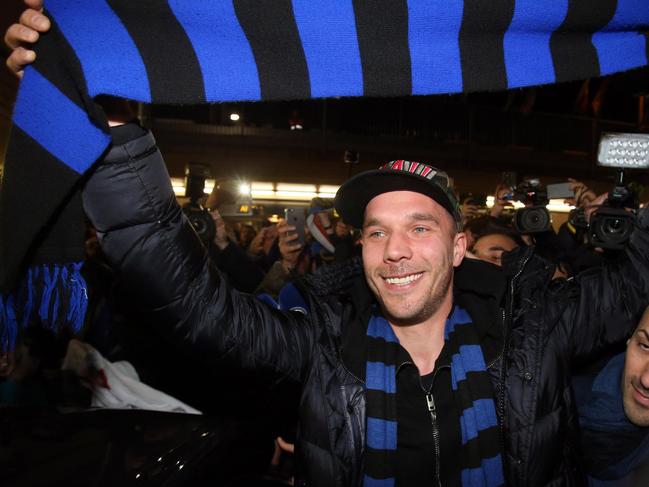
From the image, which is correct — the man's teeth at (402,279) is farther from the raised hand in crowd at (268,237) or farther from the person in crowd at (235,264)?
the raised hand in crowd at (268,237)

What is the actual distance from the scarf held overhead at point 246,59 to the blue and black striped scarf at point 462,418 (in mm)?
899

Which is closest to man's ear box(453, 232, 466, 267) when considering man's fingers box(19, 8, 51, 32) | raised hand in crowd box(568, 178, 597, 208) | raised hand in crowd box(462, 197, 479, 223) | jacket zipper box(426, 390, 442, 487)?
jacket zipper box(426, 390, 442, 487)

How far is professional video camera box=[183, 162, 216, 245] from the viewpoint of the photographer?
7.35 ft

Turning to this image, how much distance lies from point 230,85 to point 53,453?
1.06 meters

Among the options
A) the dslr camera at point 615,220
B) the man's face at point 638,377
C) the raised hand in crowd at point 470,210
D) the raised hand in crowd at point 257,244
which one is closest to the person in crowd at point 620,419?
the man's face at point 638,377

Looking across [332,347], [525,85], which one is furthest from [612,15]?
[332,347]

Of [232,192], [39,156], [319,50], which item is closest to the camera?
[39,156]

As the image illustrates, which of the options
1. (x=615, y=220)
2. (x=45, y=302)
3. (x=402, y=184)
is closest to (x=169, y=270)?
(x=45, y=302)

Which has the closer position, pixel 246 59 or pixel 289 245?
pixel 246 59

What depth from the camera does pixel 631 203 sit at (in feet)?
6.45

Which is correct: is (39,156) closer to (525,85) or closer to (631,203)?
(525,85)

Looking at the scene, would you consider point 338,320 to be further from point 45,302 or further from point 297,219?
point 297,219

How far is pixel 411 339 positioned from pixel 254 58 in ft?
3.66

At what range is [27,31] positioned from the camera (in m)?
0.91
